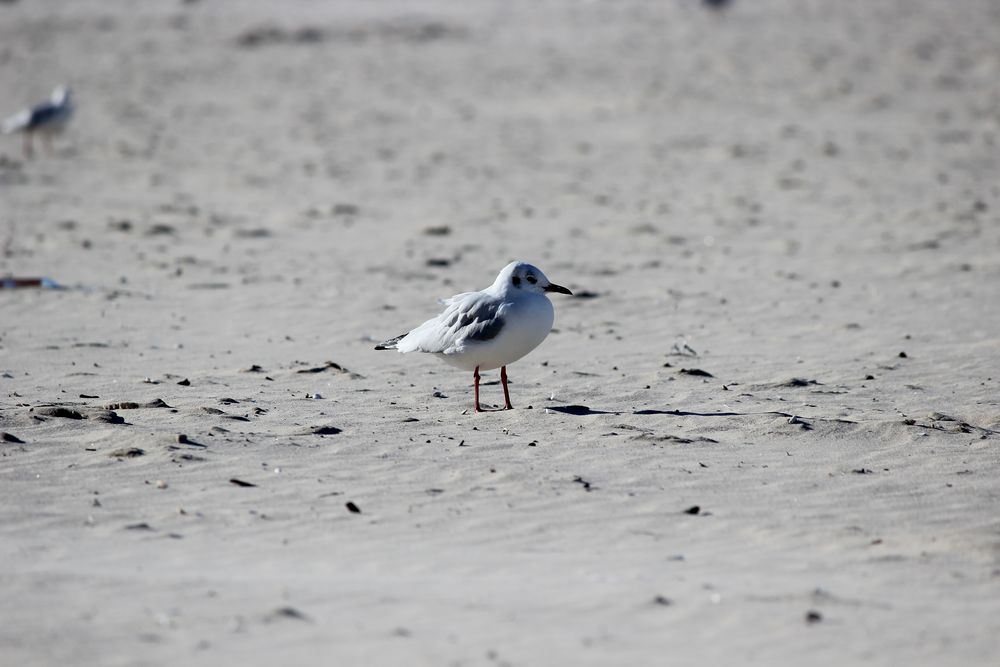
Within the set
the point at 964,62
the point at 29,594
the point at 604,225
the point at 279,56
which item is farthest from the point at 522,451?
the point at 279,56

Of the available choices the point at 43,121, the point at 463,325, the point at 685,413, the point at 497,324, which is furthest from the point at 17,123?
the point at 685,413

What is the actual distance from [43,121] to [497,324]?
15378 millimetres

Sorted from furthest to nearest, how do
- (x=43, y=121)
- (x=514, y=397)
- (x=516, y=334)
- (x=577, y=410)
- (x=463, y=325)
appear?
(x=43, y=121)
(x=514, y=397)
(x=577, y=410)
(x=463, y=325)
(x=516, y=334)

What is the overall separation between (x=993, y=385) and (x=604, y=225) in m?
6.87

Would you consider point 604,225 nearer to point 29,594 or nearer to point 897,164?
point 897,164

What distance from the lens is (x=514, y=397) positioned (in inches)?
335

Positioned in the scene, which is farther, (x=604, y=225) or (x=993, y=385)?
(x=604, y=225)

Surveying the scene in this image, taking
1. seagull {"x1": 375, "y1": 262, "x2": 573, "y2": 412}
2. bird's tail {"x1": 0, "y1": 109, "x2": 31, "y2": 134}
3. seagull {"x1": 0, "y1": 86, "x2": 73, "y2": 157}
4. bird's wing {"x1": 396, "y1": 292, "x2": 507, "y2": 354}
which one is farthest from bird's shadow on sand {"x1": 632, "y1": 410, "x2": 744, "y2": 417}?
bird's tail {"x1": 0, "y1": 109, "x2": 31, "y2": 134}

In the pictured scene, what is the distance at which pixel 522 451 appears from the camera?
23.6 ft

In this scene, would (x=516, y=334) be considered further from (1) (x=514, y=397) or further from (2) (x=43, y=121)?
(2) (x=43, y=121)

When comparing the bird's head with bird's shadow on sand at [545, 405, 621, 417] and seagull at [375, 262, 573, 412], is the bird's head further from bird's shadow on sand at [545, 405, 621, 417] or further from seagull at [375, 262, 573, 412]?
bird's shadow on sand at [545, 405, 621, 417]

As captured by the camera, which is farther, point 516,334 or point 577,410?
Answer: point 577,410

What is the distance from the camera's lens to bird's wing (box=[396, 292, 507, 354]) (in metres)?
7.76

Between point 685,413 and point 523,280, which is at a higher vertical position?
point 523,280
